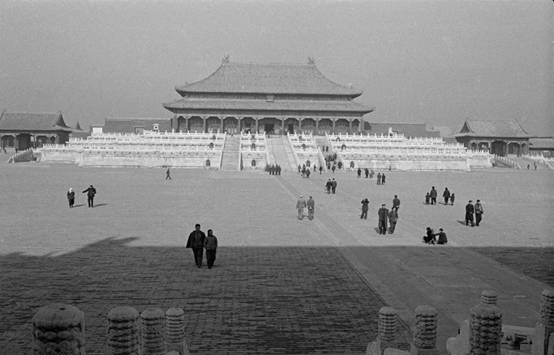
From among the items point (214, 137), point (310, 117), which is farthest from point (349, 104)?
point (214, 137)

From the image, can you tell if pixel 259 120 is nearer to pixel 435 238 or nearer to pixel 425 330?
pixel 435 238

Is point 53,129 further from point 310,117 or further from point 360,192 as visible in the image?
point 360,192

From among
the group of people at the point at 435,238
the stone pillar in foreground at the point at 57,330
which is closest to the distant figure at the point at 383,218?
the group of people at the point at 435,238

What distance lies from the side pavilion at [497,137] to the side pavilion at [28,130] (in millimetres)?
49634

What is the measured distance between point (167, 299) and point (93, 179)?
26243 millimetres

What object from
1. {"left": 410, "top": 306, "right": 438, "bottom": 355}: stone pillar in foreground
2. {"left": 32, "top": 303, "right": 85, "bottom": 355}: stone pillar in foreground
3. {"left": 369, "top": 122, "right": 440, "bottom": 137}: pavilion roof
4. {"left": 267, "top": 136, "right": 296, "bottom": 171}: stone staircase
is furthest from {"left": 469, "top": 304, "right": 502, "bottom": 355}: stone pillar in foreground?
{"left": 369, "top": 122, "right": 440, "bottom": 137}: pavilion roof

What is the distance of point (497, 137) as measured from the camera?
7444 centimetres

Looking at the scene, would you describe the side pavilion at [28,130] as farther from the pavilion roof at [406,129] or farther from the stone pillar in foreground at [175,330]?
the stone pillar in foreground at [175,330]

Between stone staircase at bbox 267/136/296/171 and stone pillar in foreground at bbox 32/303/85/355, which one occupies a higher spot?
stone staircase at bbox 267/136/296/171

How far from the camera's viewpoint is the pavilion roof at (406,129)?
7600 cm

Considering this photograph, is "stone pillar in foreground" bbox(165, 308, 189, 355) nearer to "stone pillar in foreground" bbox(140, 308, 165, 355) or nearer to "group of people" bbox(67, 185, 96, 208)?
"stone pillar in foreground" bbox(140, 308, 165, 355)

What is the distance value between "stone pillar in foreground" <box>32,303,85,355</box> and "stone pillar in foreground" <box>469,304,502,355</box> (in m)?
2.94

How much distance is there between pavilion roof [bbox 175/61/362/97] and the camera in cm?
7231

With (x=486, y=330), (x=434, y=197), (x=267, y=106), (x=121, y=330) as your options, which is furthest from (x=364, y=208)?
(x=267, y=106)
